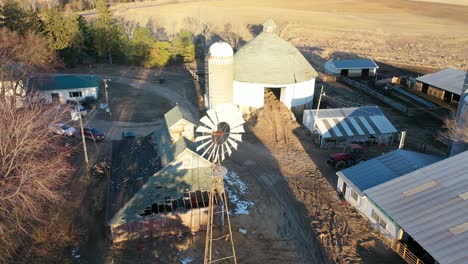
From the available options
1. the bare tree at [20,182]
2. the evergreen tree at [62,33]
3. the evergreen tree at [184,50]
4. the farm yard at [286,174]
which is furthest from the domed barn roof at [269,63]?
the evergreen tree at [62,33]

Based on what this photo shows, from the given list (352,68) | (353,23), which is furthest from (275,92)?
(353,23)

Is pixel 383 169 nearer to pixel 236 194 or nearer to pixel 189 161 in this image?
pixel 236 194

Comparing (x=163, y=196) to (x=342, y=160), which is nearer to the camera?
(x=163, y=196)

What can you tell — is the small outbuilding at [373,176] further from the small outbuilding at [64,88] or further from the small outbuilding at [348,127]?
the small outbuilding at [64,88]

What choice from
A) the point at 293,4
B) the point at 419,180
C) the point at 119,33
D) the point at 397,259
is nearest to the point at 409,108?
the point at 419,180

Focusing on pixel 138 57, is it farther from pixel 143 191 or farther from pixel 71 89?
pixel 143 191
